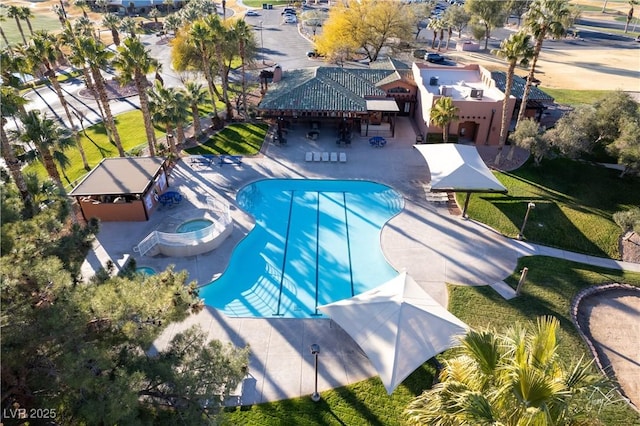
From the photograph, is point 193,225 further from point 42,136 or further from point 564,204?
point 564,204

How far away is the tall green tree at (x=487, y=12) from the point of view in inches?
2614

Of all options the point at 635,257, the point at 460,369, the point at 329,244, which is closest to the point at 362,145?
the point at 329,244

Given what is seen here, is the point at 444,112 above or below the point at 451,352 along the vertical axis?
above

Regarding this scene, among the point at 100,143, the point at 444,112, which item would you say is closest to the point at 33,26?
the point at 100,143

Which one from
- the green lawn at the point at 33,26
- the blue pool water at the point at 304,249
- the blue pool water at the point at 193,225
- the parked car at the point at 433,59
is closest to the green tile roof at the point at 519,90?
the blue pool water at the point at 304,249

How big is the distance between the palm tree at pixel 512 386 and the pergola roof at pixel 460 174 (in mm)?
17343

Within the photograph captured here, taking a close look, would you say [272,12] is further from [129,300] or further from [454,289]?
[129,300]

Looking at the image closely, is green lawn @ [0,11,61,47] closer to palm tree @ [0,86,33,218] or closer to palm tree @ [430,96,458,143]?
palm tree @ [0,86,33,218]

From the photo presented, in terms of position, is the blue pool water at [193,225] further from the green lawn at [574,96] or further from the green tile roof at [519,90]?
the green lawn at [574,96]

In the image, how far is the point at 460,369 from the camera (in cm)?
905

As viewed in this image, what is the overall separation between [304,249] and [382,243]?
4913 millimetres

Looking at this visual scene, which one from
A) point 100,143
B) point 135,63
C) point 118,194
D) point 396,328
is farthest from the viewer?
point 100,143

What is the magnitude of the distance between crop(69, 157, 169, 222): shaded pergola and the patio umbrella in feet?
50.9

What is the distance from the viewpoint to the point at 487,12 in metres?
66.7
